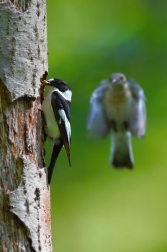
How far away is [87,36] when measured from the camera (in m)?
9.77

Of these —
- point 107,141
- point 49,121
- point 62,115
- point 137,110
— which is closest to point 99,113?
point 137,110

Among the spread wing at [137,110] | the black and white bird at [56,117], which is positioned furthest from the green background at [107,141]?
the black and white bird at [56,117]

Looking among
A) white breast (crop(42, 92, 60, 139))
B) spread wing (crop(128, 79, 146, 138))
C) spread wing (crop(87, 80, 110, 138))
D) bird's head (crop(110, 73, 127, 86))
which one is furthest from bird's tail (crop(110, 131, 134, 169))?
white breast (crop(42, 92, 60, 139))

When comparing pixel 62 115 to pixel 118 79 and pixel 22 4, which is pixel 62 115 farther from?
pixel 118 79

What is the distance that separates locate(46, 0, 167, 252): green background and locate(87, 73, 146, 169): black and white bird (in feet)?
2.56

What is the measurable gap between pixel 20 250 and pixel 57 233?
788 centimetres

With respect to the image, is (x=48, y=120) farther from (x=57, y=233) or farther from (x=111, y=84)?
(x=57, y=233)

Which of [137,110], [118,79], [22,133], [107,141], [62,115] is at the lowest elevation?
[22,133]

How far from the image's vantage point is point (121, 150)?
807 cm

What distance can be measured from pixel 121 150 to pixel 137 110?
908 millimetres

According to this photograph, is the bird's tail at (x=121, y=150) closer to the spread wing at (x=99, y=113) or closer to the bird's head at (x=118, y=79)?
the spread wing at (x=99, y=113)

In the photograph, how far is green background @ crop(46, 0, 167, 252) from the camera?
30.6 feet

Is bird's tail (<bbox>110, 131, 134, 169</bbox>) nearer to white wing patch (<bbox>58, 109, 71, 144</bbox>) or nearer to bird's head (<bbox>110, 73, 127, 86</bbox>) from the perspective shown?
bird's head (<bbox>110, 73, 127, 86</bbox>)

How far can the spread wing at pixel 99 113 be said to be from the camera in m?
7.49
